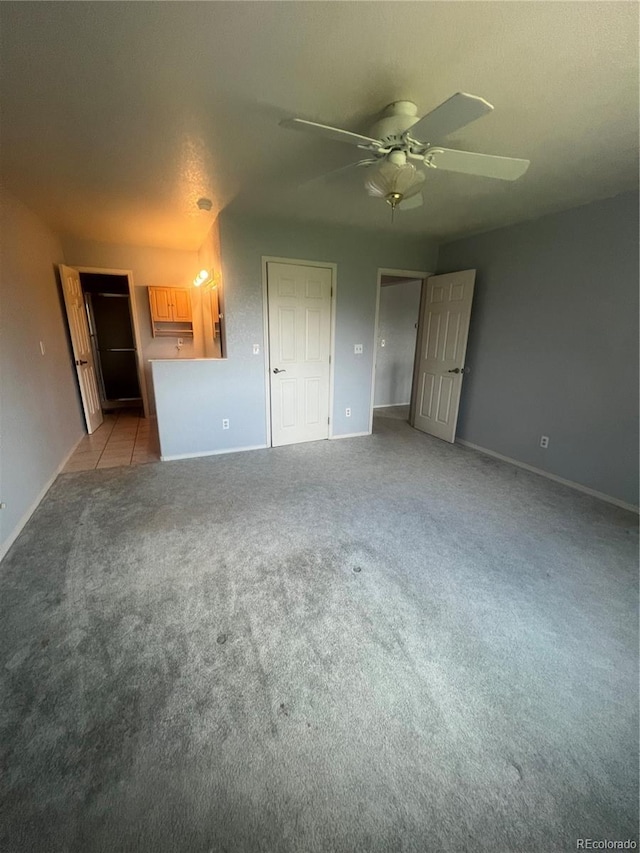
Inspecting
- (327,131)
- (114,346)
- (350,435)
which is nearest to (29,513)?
(327,131)

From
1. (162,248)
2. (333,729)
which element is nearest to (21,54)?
(333,729)

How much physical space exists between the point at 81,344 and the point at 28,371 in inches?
70.0

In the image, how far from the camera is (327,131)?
56.1 inches

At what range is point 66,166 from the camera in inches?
90.3

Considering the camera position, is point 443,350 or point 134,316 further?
point 134,316

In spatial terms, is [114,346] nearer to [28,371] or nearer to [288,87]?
[28,371]

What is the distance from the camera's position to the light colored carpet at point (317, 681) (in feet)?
3.25

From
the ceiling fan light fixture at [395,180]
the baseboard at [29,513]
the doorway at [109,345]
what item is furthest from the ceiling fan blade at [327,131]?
the doorway at [109,345]

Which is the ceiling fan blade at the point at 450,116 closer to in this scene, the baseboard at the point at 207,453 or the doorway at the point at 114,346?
the baseboard at the point at 207,453

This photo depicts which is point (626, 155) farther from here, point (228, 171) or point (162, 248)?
point (162, 248)

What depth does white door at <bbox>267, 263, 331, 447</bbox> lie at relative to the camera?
3664 mm

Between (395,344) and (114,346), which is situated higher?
(395,344)

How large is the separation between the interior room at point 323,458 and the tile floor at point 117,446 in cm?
7

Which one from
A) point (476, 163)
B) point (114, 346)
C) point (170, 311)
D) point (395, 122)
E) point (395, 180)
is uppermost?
point (395, 122)
